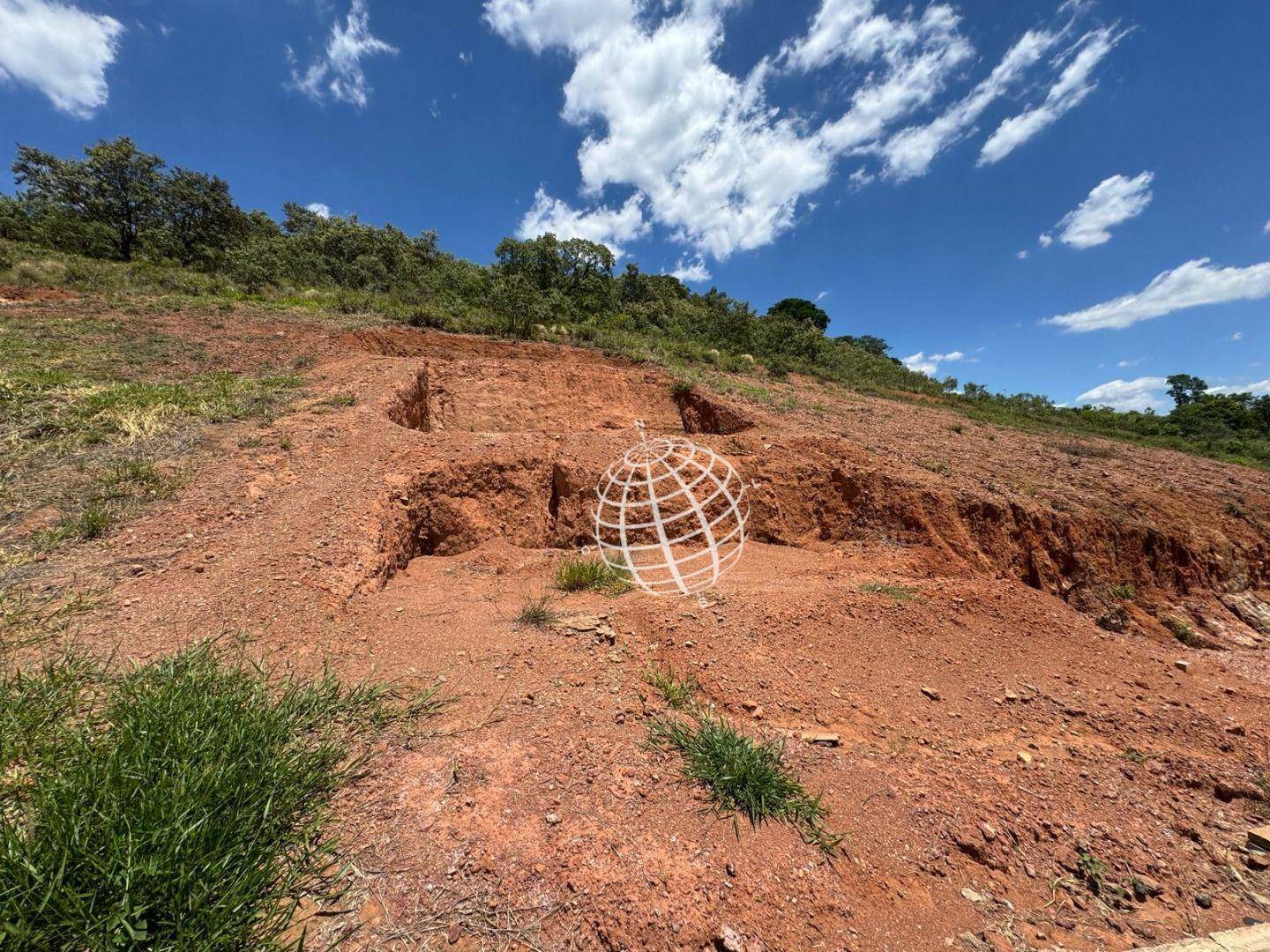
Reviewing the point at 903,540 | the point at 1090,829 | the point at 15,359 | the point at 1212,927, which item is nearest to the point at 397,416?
the point at 15,359

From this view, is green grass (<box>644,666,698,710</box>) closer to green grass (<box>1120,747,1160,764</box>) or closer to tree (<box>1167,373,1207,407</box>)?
green grass (<box>1120,747,1160,764</box>)

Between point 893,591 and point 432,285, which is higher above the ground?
point 432,285

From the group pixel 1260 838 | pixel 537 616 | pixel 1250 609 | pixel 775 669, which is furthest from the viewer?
pixel 1250 609

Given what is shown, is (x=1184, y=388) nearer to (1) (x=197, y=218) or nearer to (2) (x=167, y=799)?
(2) (x=167, y=799)

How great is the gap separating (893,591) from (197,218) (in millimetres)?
43155

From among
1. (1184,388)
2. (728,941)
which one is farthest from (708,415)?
(1184,388)

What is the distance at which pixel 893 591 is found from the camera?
15.8ft

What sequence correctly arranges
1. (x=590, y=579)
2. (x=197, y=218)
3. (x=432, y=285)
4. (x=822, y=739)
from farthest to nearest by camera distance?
(x=197, y=218)
(x=432, y=285)
(x=590, y=579)
(x=822, y=739)

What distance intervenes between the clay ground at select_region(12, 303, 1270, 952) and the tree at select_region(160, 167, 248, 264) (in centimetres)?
3079

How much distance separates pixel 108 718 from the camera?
219 centimetres

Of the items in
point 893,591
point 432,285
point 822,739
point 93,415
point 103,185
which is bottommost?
point 822,739

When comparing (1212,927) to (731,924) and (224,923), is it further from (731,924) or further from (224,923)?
(224,923)

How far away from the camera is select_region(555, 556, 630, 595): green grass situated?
16.7 ft

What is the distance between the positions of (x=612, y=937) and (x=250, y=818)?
155 cm
